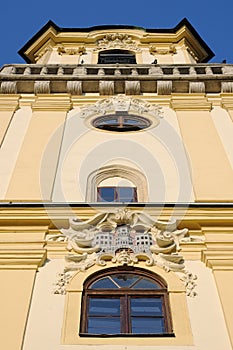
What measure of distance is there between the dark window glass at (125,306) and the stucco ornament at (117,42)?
1471 cm

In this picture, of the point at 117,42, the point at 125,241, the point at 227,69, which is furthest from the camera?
the point at 117,42

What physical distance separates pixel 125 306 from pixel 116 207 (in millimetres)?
2390

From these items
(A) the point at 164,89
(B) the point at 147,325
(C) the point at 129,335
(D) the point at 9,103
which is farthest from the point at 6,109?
(C) the point at 129,335

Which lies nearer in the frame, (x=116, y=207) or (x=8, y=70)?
(x=116, y=207)

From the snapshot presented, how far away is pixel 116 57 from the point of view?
2161 centimetres

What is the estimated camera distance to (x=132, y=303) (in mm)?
8227

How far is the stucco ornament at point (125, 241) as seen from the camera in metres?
8.95

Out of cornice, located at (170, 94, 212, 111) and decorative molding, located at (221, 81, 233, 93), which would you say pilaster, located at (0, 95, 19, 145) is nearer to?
cornice, located at (170, 94, 212, 111)

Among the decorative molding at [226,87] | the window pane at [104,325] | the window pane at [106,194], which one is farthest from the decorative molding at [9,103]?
the window pane at [104,325]

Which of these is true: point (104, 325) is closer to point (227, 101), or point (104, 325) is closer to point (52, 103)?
point (52, 103)

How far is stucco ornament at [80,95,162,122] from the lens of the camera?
15141 millimetres

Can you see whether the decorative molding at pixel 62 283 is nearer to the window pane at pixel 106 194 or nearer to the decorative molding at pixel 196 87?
the window pane at pixel 106 194

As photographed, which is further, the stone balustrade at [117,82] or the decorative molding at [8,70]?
the decorative molding at [8,70]

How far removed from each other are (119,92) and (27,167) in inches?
213
